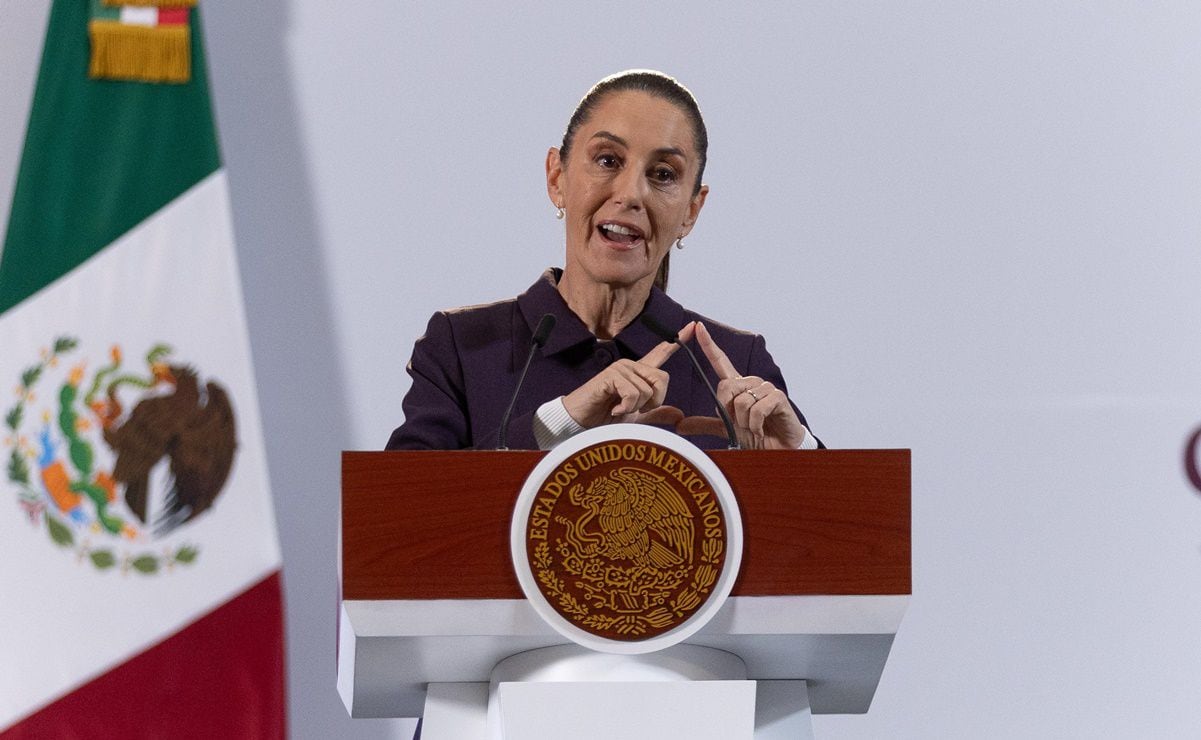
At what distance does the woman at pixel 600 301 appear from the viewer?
2172mm

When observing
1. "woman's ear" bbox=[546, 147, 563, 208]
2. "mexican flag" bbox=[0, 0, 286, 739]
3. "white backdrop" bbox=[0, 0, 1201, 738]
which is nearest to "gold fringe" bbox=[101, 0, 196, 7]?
"mexican flag" bbox=[0, 0, 286, 739]

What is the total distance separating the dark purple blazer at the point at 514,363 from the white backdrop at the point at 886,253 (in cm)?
66

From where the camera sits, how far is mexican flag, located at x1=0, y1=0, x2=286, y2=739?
267 centimetres

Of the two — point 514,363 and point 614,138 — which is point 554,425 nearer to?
point 514,363

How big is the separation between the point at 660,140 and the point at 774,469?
0.89m

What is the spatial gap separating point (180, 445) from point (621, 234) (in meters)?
0.98

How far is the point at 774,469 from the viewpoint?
1511 mm

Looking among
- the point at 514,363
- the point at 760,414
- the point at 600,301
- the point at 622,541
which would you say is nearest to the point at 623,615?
the point at 622,541

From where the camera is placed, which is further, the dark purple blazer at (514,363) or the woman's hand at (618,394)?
the dark purple blazer at (514,363)

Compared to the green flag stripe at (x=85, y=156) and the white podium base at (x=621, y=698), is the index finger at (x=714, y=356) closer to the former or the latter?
the white podium base at (x=621, y=698)

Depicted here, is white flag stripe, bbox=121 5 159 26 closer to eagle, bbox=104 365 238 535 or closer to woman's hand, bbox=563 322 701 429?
eagle, bbox=104 365 238 535

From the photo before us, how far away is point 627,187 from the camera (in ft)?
7.36

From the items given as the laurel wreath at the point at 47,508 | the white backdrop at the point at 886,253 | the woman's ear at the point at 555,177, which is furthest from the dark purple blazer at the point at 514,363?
the laurel wreath at the point at 47,508

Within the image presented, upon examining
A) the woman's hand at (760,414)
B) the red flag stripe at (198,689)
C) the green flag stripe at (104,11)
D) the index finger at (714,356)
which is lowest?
the red flag stripe at (198,689)
